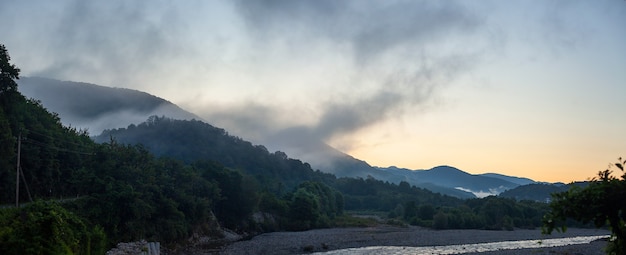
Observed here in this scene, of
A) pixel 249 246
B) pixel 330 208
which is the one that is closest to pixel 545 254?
pixel 249 246

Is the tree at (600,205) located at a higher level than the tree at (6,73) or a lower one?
lower

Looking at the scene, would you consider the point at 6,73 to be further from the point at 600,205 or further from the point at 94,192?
the point at 600,205

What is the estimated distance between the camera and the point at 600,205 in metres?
13.4

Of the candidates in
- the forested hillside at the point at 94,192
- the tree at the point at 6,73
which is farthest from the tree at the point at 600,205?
the tree at the point at 6,73

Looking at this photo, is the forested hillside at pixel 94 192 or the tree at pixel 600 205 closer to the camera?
the tree at pixel 600 205

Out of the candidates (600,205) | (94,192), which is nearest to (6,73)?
(94,192)

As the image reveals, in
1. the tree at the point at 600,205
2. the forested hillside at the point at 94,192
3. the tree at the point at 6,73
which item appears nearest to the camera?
the tree at the point at 600,205

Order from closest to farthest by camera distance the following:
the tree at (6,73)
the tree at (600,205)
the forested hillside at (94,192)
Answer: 1. the tree at (600,205)
2. the forested hillside at (94,192)
3. the tree at (6,73)

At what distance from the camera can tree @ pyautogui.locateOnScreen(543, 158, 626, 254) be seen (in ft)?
43.5

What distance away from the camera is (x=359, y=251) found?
208 ft

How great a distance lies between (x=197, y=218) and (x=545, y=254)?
1984 inches

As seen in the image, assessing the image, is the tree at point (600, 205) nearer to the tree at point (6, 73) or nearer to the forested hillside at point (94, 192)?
the forested hillside at point (94, 192)

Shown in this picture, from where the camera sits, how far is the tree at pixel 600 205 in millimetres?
13266

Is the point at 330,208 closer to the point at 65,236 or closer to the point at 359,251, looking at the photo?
the point at 359,251
